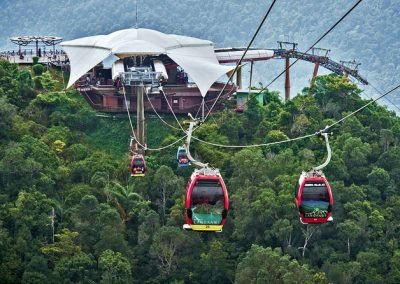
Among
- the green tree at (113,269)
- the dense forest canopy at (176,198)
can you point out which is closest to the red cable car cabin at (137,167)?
the dense forest canopy at (176,198)

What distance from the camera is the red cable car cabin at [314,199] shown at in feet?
133

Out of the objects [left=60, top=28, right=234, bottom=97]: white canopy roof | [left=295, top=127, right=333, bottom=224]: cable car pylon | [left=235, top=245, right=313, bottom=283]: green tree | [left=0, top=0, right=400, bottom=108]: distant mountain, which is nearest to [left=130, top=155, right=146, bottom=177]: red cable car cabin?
[left=235, top=245, right=313, bottom=283]: green tree

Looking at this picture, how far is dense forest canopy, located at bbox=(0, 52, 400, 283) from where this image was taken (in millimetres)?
59469

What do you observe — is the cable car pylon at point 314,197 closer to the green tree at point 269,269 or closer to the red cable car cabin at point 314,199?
Result: the red cable car cabin at point 314,199

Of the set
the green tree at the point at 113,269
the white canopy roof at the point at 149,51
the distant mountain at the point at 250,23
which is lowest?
the green tree at the point at 113,269

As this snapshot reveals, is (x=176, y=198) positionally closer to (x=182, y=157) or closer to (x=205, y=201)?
(x=182, y=157)

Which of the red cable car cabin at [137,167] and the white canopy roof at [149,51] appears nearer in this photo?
the red cable car cabin at [137,167]

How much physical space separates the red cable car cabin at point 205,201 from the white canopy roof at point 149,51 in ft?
91.7

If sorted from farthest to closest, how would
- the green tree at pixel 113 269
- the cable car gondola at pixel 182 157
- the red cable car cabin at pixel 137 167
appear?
1. the cable car gondola at pixel 182 157
2. the green tree at pixel 113 269
3. the red cable car cabin at pixel 137 167

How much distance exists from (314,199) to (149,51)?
28.6 m

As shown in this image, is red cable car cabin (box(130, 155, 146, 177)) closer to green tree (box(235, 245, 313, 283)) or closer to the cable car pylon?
green tree (box(235, 245, 313, 283))

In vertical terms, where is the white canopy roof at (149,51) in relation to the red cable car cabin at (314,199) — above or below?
above

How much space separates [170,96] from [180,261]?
1129 centimetres

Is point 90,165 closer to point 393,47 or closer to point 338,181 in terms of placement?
point 338,181
